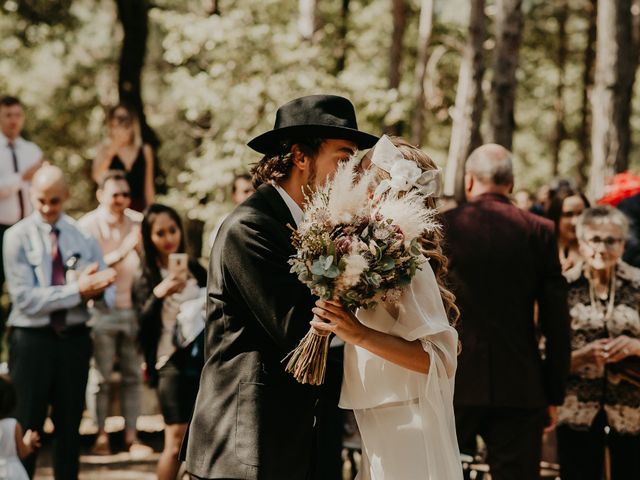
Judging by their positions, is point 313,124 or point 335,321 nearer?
point 335,321

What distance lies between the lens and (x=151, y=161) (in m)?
9.75

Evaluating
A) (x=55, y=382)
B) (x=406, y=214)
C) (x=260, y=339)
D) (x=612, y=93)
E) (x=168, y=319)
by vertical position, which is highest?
(x=612, y=93)

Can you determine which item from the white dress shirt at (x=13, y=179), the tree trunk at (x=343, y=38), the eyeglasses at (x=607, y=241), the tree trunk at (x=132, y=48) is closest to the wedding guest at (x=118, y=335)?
the white dress shirt at (x=13, y=179)

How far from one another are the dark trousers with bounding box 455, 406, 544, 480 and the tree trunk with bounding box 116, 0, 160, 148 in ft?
41.3

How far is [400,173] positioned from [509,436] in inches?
98.0

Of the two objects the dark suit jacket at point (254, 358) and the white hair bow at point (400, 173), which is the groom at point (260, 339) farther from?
the white hair bow at point (400, 173)

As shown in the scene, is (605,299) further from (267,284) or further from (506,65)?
(506,65)

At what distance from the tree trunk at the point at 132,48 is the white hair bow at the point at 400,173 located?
13.9 metres

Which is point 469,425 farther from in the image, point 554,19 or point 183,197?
point 554,19

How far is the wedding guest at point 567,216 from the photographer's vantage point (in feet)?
26.1

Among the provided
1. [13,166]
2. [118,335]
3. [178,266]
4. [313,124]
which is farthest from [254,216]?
[13,166]

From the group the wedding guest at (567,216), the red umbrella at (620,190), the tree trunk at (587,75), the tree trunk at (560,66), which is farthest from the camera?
the tree trunk at (560,66)

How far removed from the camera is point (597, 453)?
20.3ft

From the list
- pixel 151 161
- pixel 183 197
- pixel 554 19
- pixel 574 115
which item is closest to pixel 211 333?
pixel 151 161
